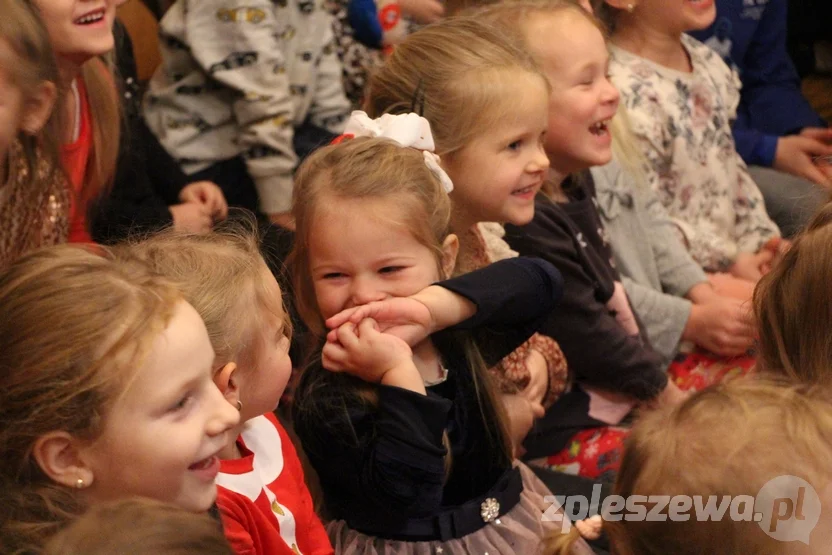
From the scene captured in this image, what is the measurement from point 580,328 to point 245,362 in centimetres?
83

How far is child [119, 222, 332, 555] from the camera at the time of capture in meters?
1.15

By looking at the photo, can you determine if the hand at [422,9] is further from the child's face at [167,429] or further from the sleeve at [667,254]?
the child's face at [167,429]

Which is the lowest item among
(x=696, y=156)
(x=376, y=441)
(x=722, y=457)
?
(x=696, y=156)

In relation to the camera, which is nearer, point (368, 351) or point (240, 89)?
point (368, 351)

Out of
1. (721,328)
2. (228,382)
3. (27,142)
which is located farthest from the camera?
(721,328)

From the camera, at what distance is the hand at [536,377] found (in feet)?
5.69

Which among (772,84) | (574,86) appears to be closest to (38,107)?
(574,86)

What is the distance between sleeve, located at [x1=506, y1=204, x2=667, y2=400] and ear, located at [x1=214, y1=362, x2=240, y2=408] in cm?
78

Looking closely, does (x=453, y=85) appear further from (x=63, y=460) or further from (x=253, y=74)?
(x=63, y=460)

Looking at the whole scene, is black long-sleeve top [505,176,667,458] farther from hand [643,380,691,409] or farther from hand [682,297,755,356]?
hand [682,297,755,356]

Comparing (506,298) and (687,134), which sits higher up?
(506,298)

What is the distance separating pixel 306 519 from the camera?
129 centimetres

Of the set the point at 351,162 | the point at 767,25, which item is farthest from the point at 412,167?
the point at 767,25

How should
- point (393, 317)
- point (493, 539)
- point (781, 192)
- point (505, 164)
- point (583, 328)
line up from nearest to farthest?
point (393, 317)
point (493, 539)
point (505, 164)
point (583, 328)
point (781, 192)
